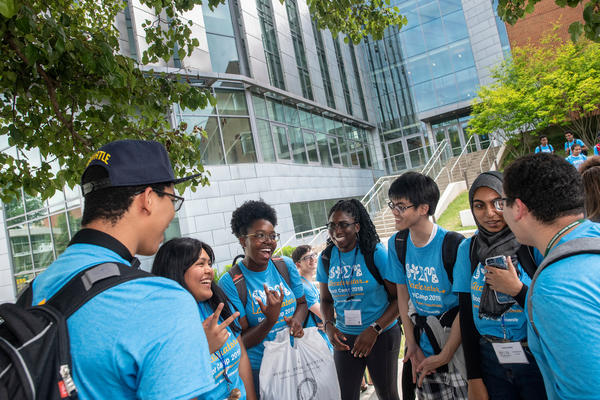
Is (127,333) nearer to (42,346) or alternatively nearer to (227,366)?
(42,346)

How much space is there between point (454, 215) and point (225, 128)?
9554 millimetres

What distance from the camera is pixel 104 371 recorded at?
97 centimetres

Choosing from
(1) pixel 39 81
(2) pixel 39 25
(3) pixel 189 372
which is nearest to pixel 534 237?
(3) pixel 189 372

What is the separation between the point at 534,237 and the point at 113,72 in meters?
2.90

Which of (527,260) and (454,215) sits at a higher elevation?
(527,260)

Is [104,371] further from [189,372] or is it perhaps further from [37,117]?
[37,117]

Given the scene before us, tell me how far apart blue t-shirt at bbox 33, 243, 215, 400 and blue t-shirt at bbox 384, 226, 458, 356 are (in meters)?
2.02

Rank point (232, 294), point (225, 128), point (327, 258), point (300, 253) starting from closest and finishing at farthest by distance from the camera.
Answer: point (232, 294)
point (327, 258)
point (300, 253)
point (225, 128)

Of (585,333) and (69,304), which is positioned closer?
(69,304)

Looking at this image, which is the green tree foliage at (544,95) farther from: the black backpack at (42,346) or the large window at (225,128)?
the black backpack at (42,346)

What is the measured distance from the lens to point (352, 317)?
3.11m

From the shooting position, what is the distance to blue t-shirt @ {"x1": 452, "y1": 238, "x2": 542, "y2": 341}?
6.84 feet

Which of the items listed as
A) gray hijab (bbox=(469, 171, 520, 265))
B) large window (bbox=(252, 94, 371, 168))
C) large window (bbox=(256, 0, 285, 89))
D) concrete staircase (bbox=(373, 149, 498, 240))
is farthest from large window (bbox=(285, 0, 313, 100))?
gray hijab (bbox=(469, 171, 520, 265))

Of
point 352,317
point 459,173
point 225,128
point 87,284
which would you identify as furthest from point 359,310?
point 459,173
